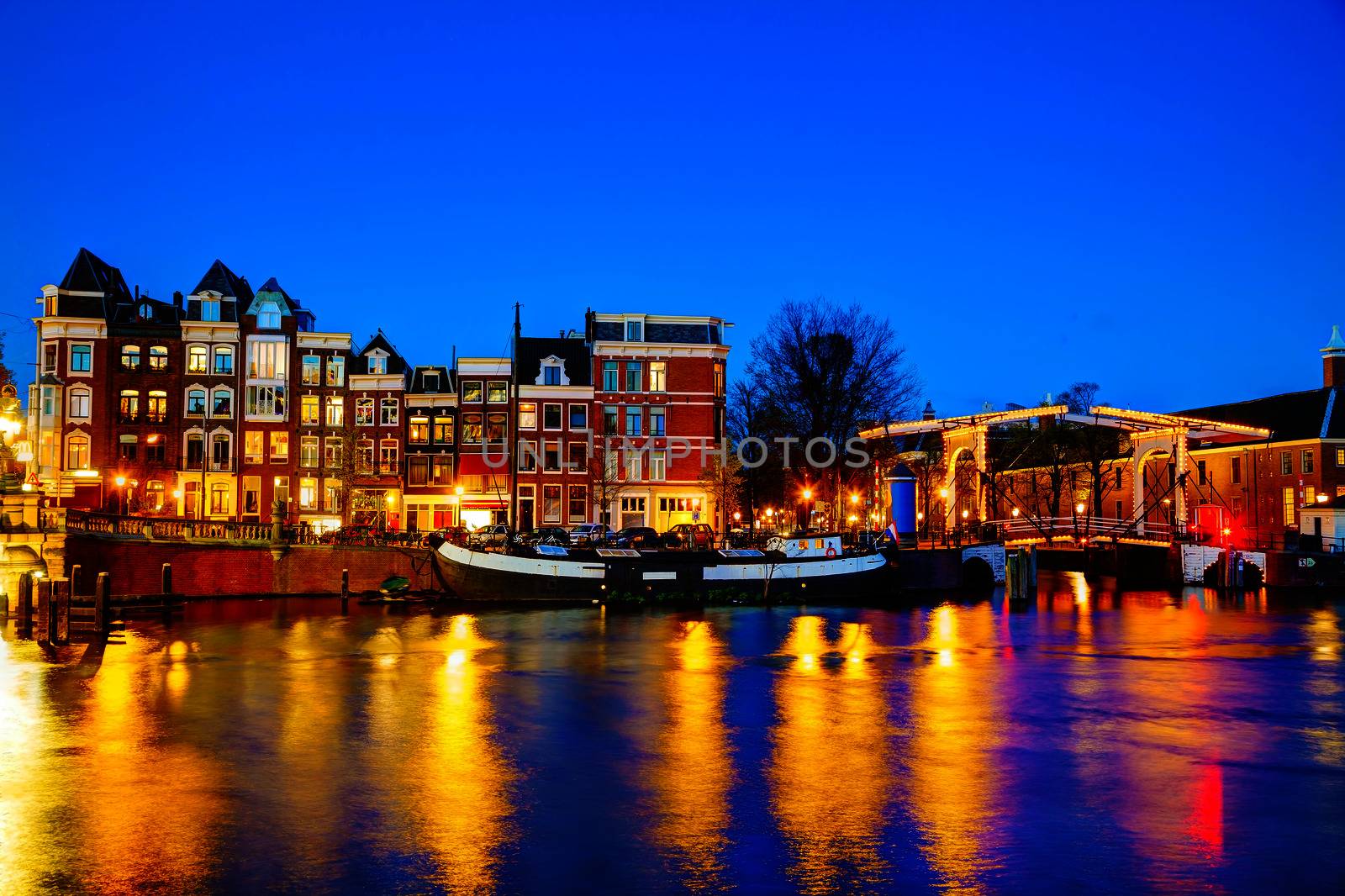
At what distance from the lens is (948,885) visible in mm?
13492

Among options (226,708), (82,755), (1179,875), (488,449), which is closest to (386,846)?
(82,755)

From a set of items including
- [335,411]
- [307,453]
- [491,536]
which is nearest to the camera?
[491,536]

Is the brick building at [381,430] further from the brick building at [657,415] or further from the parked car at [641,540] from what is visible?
the parked car at [641,540]

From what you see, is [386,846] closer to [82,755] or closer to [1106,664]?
[82,755]

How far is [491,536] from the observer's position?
205 feet

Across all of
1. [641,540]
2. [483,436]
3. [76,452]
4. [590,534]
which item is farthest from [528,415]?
[76,452]

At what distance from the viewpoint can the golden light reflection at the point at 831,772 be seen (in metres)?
14.3

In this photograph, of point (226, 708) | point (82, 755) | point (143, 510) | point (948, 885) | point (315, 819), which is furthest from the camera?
point (143, 510)

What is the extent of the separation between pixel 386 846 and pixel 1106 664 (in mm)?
23333

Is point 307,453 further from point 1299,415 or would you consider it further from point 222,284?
point 1299,415

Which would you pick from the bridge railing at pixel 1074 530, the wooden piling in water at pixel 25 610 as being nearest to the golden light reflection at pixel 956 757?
the bridge railing at pixel 1074 530

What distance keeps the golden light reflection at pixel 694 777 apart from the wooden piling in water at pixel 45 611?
A: 764 inches

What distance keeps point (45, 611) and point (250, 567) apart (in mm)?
18384

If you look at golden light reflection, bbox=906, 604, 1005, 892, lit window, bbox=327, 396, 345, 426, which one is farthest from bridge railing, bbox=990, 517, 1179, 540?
lit window, bbox=327, 396, 345, 426
